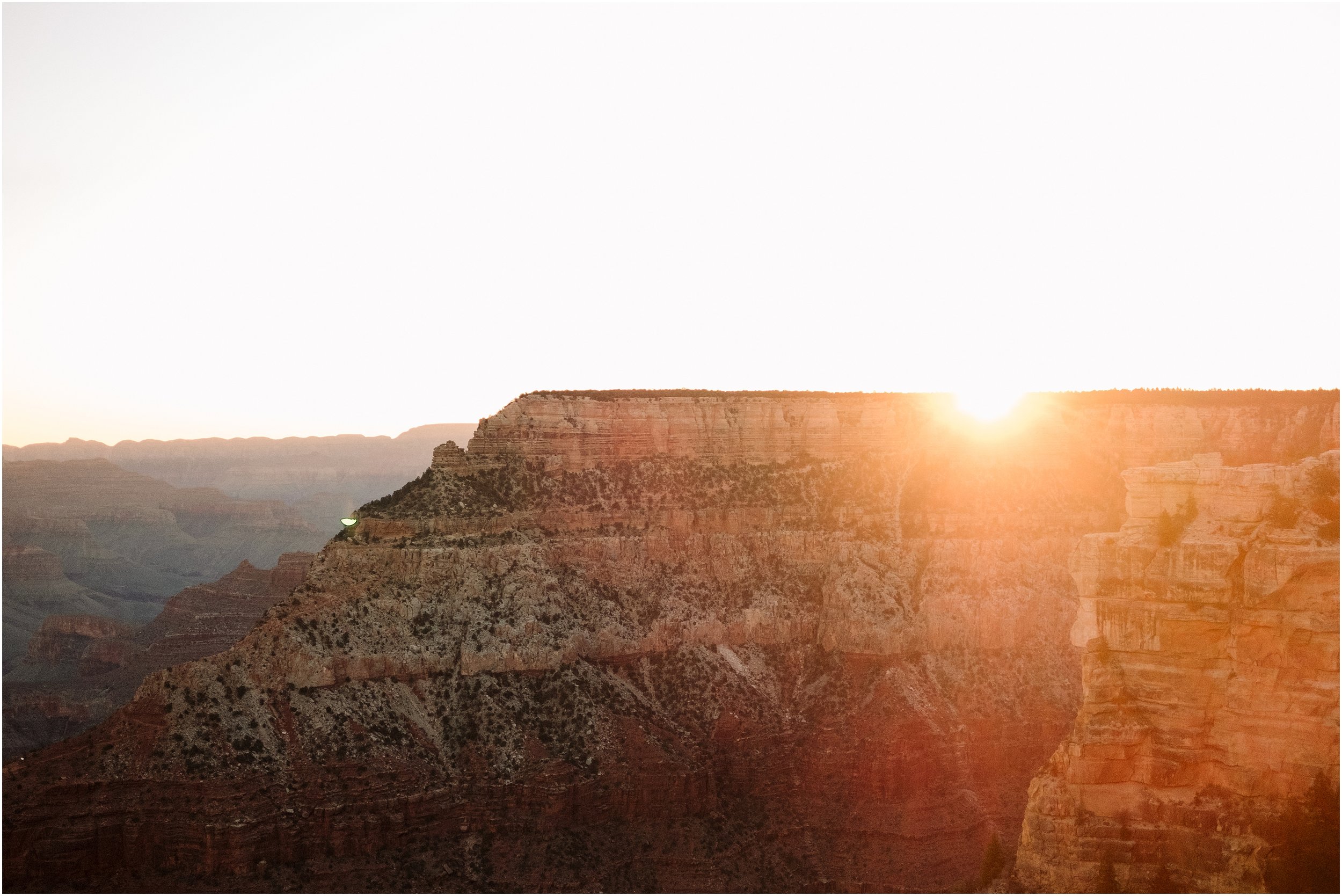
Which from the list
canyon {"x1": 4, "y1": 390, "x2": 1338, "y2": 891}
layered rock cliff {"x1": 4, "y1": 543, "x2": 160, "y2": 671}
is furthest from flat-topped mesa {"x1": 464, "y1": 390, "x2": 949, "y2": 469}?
layered rock cliff {"x1": 4, "y1": 543, "x2": 160, "y2": 671}

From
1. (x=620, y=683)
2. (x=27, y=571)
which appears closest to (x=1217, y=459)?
(x=620, y=683)

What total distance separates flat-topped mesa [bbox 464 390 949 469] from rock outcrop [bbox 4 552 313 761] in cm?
2973

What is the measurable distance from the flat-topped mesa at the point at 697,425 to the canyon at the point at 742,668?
0.21 m

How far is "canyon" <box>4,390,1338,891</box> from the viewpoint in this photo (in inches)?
1252

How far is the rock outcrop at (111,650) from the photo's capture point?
96.4 metres

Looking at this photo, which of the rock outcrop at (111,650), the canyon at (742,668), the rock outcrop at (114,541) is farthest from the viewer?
the rock outcrop at (114,541)

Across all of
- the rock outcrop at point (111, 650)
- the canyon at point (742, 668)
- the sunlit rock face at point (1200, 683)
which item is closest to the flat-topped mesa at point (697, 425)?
the canyon at point (742, 668)

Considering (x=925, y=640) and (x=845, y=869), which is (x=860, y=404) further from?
(x=845, y=869)

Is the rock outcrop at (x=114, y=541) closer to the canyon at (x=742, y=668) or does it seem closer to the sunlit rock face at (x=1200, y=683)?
the canyon at (x=742, y=668)

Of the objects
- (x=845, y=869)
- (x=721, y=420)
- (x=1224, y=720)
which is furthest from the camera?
(x=721, y=420)

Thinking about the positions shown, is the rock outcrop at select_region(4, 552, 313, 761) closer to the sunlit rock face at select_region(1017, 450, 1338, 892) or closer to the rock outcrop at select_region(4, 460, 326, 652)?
the rock outcrop at select_region(4, 460, 326, 652)

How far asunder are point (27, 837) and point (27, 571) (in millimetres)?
103998

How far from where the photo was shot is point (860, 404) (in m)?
84.4

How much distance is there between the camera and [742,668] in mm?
72375
